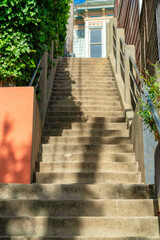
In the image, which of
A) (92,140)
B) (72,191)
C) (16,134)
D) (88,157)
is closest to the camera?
(72,191)

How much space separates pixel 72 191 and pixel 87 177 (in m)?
0.53

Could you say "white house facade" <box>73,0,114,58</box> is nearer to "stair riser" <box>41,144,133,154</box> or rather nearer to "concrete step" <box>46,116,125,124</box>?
"concrete step" <box>46,116,125,124</box>

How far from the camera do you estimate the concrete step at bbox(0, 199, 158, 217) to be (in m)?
3.15

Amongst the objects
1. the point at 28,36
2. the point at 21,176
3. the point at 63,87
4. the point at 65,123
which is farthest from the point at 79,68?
the point at 21,176

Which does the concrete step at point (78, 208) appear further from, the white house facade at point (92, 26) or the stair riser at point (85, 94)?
the white house facade at point (92, 26)

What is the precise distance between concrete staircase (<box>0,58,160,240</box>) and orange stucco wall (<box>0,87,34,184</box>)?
247 mm

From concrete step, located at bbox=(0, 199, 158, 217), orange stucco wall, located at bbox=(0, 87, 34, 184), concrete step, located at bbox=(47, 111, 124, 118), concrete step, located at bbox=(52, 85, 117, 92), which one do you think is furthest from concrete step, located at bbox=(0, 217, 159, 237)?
concrete step, located at bbox=(52, 85, 117, 92)

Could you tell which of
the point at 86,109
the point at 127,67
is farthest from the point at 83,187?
the point at 127,67

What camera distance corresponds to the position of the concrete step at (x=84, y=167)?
166 inches

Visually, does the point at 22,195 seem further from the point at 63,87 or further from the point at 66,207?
the point at 63,87

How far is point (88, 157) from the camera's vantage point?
4477 millimetres

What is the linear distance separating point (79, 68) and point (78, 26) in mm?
8757

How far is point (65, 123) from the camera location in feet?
18.4

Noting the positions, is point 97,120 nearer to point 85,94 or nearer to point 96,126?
point 96,126
